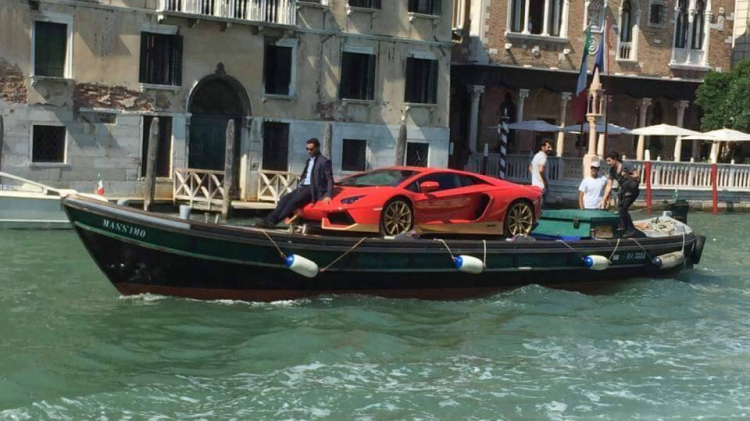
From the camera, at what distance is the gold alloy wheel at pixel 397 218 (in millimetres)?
14703

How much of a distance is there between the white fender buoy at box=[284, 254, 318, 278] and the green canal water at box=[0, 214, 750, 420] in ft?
1.46

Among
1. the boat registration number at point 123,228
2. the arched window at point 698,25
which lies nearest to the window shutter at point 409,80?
the arched window at point 698,25

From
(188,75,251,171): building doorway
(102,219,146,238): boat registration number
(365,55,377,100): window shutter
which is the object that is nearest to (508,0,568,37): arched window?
(365,55,377,100): window shutter

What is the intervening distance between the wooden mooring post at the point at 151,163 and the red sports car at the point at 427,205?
30.5ft

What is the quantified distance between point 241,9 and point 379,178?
12.6 m

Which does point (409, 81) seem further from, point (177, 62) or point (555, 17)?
point (177, 62)

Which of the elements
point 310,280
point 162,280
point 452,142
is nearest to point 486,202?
point 310,280

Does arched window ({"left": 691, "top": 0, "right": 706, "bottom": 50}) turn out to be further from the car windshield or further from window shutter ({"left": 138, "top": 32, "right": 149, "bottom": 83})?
the car windshield

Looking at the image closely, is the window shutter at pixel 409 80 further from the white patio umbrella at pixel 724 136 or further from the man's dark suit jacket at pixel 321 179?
the man's dark suit jacket at pixel 321 179

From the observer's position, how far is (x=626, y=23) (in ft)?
117

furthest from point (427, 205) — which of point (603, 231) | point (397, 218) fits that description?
point (603, 231)

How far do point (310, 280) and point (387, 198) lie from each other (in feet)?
5.04

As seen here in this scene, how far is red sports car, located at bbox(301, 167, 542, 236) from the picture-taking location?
14.7 meters

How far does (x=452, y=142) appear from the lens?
110 feet
